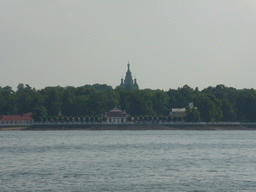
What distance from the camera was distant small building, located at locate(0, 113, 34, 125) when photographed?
634ft

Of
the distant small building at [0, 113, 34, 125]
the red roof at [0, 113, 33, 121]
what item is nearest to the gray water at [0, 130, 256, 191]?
the distant small building at [0, 113, 34, 125]

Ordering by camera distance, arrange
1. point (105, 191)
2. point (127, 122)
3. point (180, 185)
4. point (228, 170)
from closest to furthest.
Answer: point (105, 191) < point (180, 185) < point (228, 170) < point (127, 122)

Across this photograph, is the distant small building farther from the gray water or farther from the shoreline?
the gray water

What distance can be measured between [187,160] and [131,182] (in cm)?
1895

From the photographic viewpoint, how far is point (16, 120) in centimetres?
19525

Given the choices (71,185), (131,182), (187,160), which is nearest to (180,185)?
(131,182)

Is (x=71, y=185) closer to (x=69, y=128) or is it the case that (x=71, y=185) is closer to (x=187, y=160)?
(x=187, y=160)

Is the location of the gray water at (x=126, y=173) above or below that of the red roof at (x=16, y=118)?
below

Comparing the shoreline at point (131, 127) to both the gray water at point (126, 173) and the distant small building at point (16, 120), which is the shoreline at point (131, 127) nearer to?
the distant small building at point (16, 120)

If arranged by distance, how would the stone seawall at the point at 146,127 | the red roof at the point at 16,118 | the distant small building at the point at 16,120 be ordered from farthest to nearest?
the red roof at the point at 16,118 < the distant small building at the point at 16,120 < the stone seawall at the point at 146,127

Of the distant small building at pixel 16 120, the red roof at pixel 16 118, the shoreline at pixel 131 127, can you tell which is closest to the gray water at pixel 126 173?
the shoreline at pixel 131 127

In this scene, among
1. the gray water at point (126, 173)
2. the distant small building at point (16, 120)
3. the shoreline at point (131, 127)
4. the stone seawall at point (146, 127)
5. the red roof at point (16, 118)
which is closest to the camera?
the gray water at point (126, 173)

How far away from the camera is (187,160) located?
58.3 metres

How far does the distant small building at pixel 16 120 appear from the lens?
193375 mm
